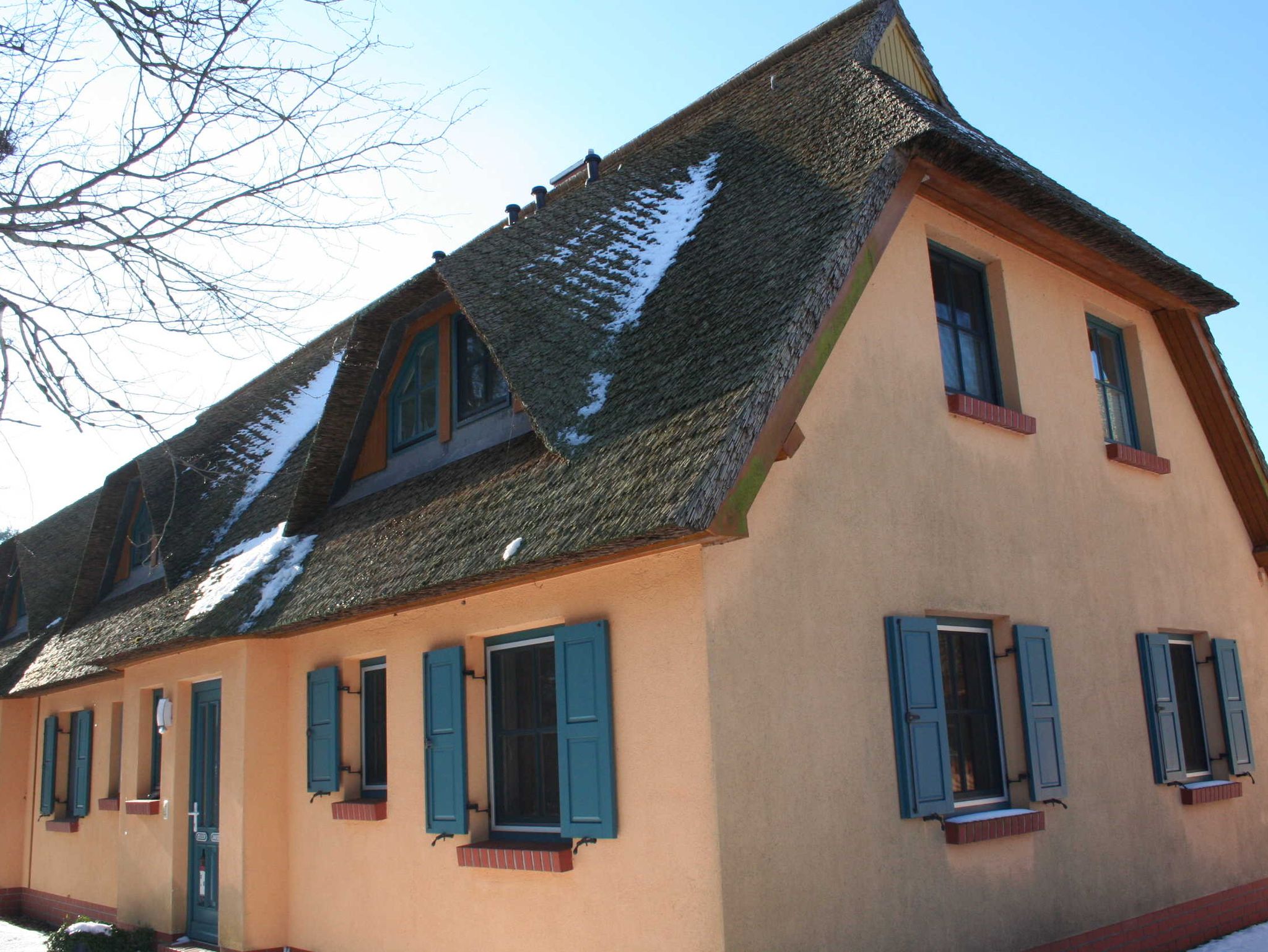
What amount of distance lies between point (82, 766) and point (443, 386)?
799 centimetres

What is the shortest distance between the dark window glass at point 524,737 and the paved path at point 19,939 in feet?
24.2

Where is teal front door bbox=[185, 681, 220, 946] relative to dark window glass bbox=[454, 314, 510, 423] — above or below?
below

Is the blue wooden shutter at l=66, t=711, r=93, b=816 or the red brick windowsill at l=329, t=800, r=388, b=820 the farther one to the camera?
the blue wooden shutter at l=66, t=711, r=93, b=816

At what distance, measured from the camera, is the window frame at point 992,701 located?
723 cm

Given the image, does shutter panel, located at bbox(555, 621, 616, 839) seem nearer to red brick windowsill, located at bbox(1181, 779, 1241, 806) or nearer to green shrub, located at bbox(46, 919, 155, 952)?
red brick windowsill, located at bbox(1181, 779, 1241, 806)

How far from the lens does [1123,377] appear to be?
32.9 feet

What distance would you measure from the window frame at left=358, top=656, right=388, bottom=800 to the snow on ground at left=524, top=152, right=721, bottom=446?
2.97 meters

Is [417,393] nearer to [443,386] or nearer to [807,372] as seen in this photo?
[443,386]

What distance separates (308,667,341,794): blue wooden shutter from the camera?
8.68 metres

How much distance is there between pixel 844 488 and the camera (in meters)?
6.73

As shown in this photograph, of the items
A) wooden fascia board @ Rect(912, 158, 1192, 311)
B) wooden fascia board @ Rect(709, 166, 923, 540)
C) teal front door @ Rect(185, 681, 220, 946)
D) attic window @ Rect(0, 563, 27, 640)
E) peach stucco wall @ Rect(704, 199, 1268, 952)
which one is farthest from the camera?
attic window @ Rect(0, 563, 27, 640)

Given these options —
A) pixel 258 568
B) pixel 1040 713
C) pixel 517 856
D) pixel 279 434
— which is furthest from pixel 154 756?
pixel 1040 713

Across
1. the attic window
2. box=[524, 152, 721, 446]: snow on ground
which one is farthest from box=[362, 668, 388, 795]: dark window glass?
the attic window

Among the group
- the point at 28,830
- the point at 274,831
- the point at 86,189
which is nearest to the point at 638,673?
the point at 86,189
